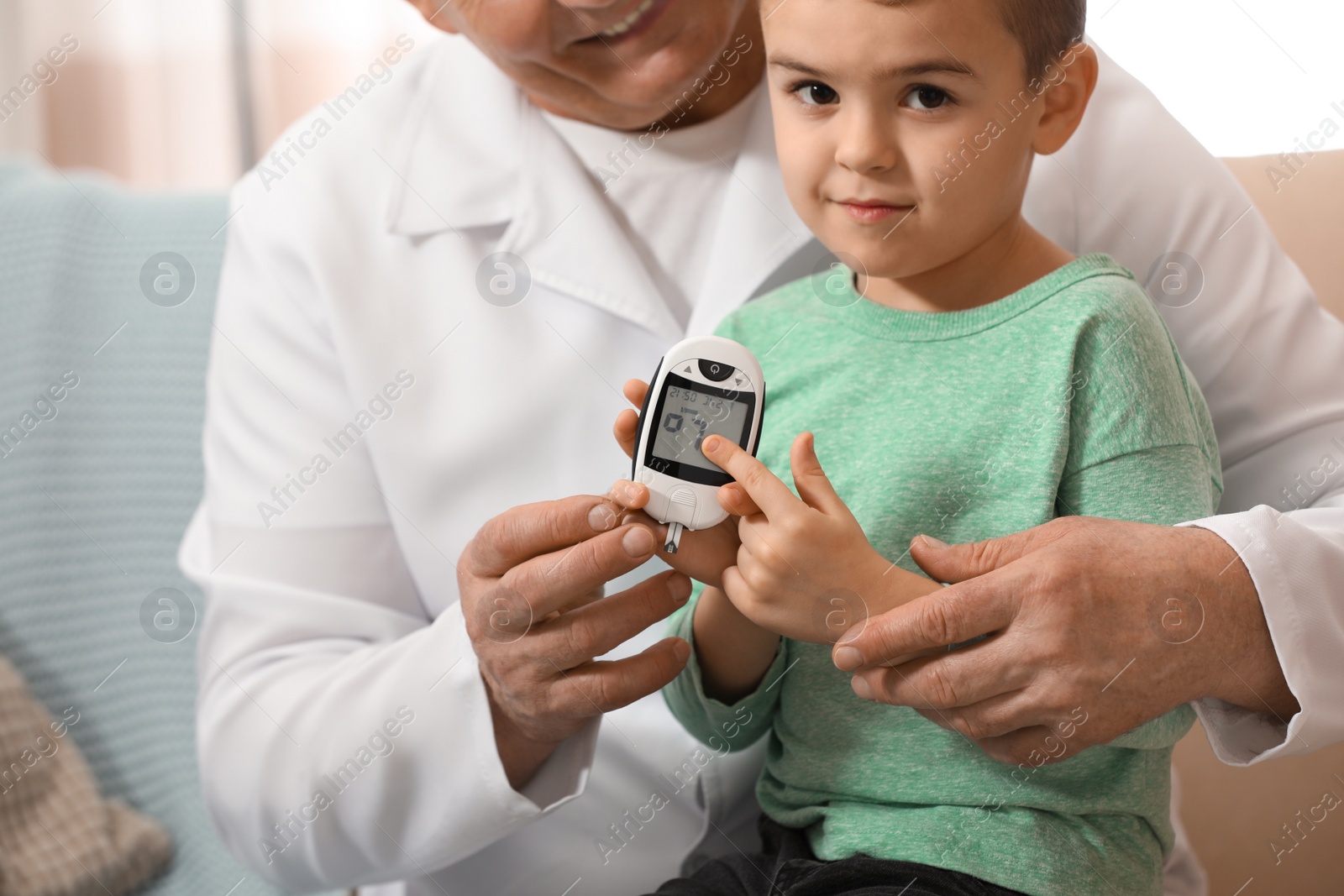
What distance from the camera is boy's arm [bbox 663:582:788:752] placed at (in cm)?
85

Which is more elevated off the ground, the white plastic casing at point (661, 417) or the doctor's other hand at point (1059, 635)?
the white plastic casing at point (661, 417)

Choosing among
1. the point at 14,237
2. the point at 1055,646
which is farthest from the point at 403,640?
the point at 14,237

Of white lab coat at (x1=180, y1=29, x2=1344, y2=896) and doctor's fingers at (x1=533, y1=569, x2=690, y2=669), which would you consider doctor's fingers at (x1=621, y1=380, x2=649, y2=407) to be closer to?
doctor's fingers at (x1=533, y1=569, x2=690, y2=669)

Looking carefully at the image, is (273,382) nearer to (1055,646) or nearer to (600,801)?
(600,801)

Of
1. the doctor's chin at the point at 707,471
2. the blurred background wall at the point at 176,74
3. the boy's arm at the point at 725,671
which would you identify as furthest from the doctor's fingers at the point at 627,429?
the blurred background wall at the point at 176,74

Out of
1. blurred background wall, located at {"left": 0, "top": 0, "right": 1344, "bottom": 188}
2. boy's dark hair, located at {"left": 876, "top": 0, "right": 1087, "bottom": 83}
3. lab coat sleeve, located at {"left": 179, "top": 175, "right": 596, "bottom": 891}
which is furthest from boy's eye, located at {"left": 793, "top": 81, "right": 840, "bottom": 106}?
blurred background wall, located at {"left": 0, "top": 0, "right": 1344, "bottom": 188}

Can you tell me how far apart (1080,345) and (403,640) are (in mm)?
628

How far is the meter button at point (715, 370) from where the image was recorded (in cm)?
74

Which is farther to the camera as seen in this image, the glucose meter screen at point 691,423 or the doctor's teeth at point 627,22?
the doctor's teeth at point 627,22

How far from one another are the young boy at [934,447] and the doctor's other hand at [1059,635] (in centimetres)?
2

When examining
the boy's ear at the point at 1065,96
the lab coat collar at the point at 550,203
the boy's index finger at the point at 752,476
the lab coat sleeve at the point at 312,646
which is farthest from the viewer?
the lab coat collar at the point at 550,203

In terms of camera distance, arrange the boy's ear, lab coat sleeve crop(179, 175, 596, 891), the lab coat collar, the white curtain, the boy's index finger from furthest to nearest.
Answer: the white curtain
the lab coat collar
lab coat sleeve crop(179, 175, 596, 891)
the boy's ear
the boy's index finger

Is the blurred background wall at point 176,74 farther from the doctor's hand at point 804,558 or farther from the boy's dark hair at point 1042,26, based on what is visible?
the doctor's hand at point 804,558

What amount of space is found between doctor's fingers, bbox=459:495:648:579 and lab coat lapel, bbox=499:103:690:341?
33 centimetres
